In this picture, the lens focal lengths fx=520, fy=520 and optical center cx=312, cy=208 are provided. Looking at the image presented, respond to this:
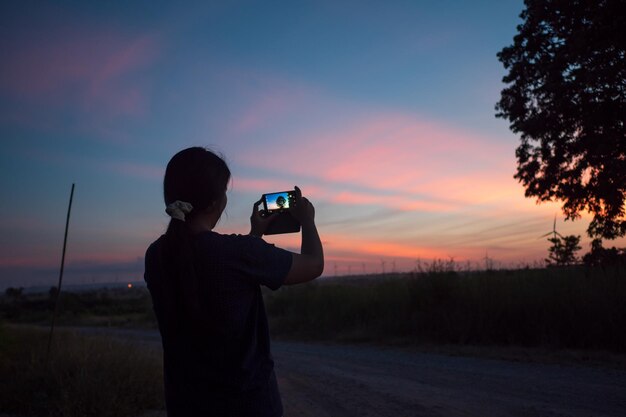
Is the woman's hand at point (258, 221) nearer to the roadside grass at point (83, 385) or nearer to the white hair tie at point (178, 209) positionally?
the white hair tie at point (178, 209)

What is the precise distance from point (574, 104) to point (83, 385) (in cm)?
1470

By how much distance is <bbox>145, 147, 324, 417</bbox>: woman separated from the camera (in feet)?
5.76

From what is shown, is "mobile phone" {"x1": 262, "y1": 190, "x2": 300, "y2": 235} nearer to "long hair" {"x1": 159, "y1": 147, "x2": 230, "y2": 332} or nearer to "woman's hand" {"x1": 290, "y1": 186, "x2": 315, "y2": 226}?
"woman's hand" {"x1": 290, "y1": 186, "x2": 315, "y2": 226}

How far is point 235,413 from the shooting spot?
174 cm

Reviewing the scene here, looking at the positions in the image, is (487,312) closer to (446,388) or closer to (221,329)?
(446,388)

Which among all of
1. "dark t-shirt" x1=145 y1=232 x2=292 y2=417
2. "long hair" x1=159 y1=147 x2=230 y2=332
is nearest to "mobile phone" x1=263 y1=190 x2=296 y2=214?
"long hair" x1=159 y1=147 x2=230 y2=332

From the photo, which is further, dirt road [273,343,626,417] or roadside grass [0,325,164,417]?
dirt road [273,343,626,417]

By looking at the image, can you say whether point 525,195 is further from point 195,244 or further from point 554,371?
point 195,244

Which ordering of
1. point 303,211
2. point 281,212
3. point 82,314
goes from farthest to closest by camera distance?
point 82,314 < point 281,212 < point 303,211

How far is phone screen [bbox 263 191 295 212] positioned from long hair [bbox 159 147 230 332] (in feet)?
1.21

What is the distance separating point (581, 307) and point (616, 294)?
0.75 meters

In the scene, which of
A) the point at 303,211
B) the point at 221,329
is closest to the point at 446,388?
the point at 303,211

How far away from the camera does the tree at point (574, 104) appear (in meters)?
14.0

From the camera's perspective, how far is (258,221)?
2338 mm
